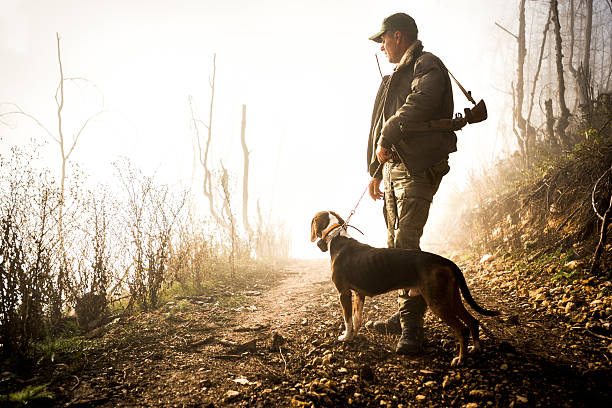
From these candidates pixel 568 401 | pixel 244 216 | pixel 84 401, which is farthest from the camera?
pixel 244 216

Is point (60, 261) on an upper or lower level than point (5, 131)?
lower

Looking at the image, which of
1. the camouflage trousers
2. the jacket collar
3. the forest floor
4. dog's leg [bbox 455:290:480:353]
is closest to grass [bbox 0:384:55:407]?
the forest floor

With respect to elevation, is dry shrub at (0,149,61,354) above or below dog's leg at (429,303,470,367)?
above

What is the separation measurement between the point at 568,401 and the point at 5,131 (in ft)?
55.9

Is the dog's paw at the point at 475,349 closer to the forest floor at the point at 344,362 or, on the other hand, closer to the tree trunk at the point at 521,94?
the forest floor at the point at 344,362

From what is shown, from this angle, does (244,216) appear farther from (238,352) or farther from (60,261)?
(238,352)

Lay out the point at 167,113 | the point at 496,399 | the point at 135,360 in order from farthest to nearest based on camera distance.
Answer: the point at 167,113 → the point at 135,360 → the point at 496,399

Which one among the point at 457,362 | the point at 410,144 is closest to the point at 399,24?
the point at 410,144

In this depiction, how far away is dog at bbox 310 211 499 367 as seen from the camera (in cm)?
198

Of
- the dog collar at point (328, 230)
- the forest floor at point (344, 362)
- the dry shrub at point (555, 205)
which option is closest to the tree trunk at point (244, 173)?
the dry shrub at point (555, 205)

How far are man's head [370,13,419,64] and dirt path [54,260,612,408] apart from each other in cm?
267

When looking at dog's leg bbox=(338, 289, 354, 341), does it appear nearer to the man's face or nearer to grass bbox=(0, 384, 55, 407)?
grass bbox=(0, 384, 55, 407)

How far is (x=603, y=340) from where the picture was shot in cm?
197

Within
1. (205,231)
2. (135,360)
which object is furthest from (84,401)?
(205,231)
